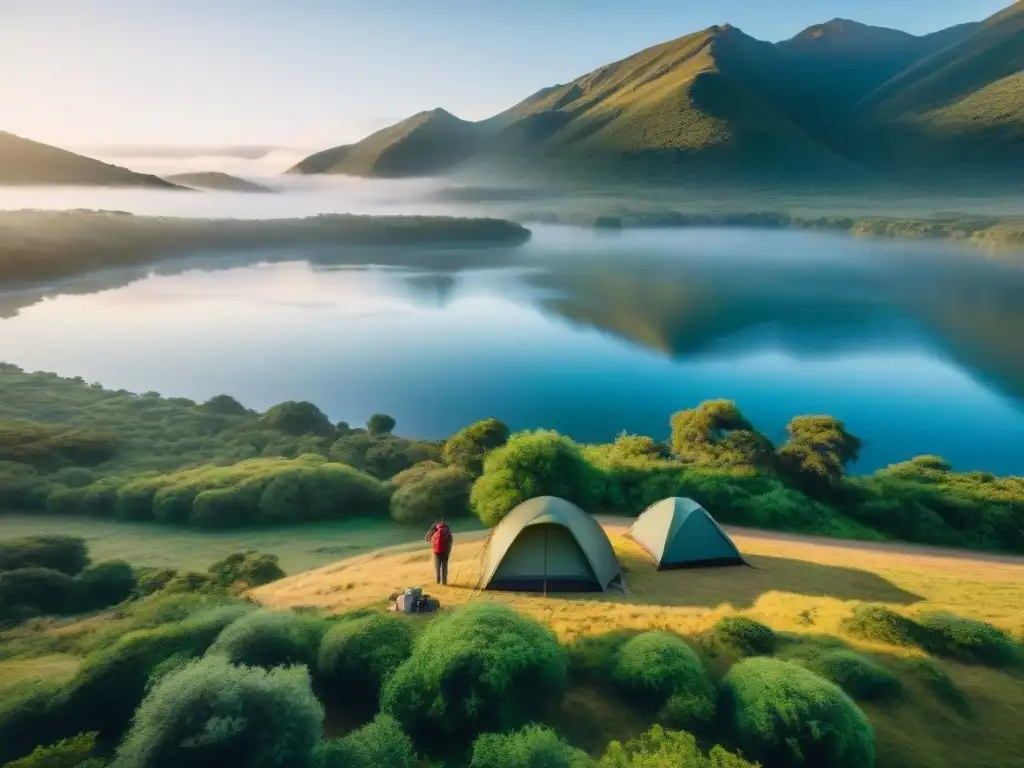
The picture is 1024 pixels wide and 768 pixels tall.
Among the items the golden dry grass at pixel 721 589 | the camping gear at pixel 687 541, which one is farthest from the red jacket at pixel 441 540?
the camping gear at pixel 687 541

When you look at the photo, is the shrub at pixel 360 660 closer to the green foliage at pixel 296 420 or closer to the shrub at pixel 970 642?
the shrub at pixel 970 642

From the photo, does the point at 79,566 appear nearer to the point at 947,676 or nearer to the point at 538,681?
the point at 538,681

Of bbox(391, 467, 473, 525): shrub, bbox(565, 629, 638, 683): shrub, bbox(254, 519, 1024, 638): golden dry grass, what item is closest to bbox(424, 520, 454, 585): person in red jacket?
bbox(254, 519, 1024, 638): golden dry grass

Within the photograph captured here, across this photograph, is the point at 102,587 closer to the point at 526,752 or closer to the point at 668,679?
the point at 526,752

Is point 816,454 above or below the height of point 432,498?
below

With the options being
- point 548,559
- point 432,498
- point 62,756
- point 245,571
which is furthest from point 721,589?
point 62,756

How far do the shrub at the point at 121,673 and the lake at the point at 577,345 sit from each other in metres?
31.9

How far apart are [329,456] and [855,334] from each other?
63085 millimetres

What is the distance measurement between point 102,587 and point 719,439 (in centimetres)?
2409

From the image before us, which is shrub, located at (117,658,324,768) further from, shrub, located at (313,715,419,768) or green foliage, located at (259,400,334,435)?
green foliage, located at (259,400,334,435)

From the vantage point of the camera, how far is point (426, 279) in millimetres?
122188

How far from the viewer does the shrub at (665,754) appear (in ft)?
24.9

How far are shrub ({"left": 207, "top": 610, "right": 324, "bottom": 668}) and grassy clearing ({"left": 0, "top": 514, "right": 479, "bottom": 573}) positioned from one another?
9131 millimetres

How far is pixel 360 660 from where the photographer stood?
9.96m
